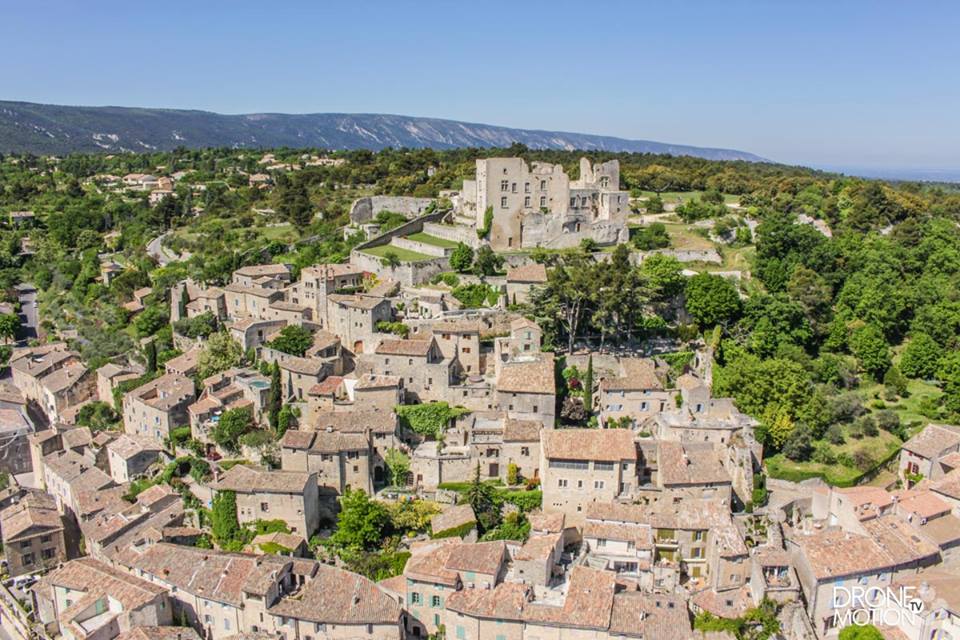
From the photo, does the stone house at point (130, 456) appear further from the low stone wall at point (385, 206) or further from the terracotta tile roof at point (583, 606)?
the low stone wall at point (385, 206)

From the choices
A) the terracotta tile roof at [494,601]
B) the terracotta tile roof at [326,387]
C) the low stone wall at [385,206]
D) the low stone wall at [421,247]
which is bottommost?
the terracotta tile roof at [494,601]

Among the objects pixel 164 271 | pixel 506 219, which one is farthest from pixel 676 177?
pixel 164 271

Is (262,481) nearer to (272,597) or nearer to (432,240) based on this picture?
(272,597)

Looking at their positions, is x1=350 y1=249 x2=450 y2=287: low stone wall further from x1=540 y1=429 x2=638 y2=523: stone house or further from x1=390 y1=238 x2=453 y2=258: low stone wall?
x1=540 y1=429 x2=638 y2=523: stone house

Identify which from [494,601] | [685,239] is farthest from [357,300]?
[685,239]

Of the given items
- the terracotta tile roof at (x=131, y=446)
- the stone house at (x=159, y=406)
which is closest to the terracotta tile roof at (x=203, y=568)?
the terracotta tile roof at (x=131, y=446)

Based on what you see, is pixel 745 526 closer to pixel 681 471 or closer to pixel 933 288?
pixel 681 471

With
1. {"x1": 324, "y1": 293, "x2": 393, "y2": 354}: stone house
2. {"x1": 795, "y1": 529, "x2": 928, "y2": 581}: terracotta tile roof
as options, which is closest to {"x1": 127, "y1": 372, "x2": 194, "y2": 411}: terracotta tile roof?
{"x1": 324, "y1": 293, "x2": 393, "y2": 354}: stone house
